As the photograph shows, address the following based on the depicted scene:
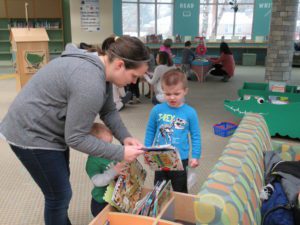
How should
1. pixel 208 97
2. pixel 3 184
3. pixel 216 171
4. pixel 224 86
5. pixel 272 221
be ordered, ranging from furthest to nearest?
pixel 224 86
pixel 208 97
pixel 3 184
pixel 272 221
pixel 216 171

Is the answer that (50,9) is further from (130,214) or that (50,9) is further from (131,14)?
(130,214)

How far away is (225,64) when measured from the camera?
8.86 meters

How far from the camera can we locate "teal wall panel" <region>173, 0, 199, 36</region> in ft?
39.8

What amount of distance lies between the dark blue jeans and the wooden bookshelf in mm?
10306

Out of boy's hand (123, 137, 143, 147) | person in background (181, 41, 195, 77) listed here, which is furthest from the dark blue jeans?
person in background (181, 41, 195, 77)

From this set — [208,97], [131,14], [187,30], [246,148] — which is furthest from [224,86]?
[246,148]

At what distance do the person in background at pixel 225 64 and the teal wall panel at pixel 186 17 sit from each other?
3718 mm

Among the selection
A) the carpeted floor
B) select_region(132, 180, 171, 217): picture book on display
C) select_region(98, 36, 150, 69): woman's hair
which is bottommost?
the carpeted floor

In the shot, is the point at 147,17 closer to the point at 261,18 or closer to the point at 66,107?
the point at 261,18

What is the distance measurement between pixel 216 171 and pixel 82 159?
2.27m

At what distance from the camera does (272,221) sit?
1.71 meters

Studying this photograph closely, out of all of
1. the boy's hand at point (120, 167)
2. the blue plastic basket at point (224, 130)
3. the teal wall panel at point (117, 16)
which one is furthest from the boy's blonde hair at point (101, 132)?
the teal wall panel at point (117, 16)

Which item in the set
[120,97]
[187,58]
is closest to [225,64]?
[187,58]

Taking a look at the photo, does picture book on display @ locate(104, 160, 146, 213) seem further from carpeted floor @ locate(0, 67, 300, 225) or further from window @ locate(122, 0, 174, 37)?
window @ locate(122, 0, 174, 37)
